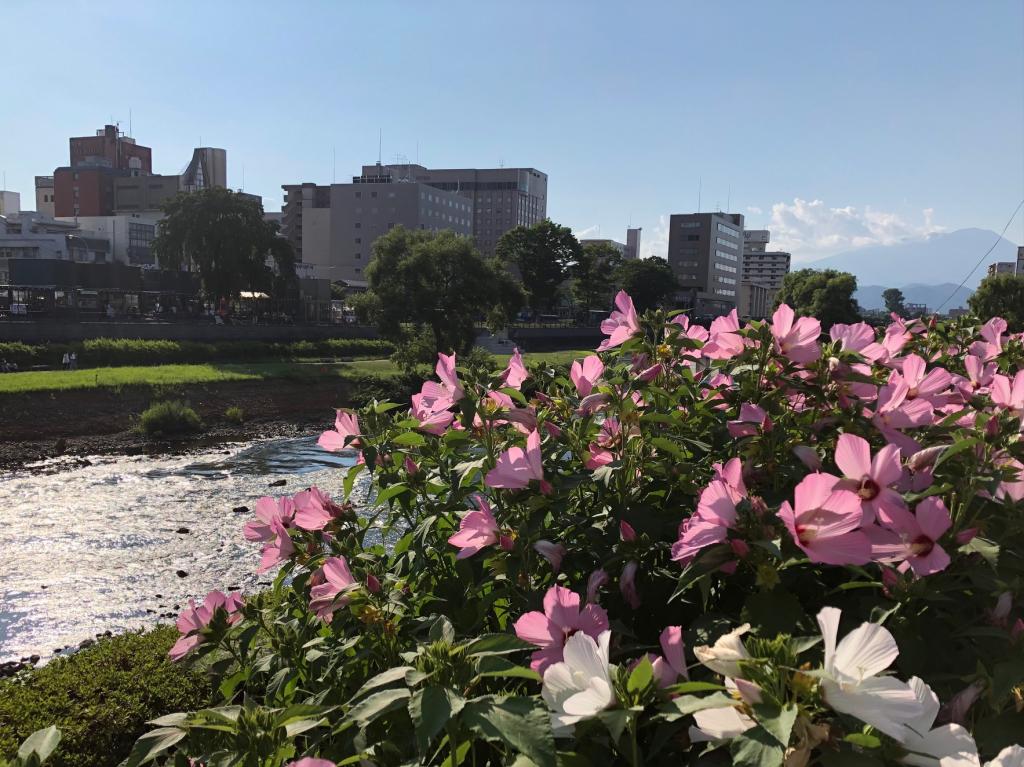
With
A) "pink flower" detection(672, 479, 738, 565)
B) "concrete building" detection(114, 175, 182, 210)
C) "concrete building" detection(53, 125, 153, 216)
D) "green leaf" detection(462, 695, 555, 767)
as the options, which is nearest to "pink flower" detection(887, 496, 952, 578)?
"pink flower" detection(672, 479, 738, 565)

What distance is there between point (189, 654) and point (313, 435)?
23.1 meters

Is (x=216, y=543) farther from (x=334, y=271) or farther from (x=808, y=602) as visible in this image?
(x=334, y=271)

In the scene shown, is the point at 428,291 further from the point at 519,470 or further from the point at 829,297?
the point at 829,297

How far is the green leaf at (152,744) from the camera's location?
1412 millimetres

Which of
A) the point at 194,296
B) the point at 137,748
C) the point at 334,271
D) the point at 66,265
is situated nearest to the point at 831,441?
the point at 137,748

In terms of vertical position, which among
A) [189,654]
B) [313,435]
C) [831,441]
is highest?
[831,441]

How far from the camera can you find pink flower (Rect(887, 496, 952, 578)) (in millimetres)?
1282

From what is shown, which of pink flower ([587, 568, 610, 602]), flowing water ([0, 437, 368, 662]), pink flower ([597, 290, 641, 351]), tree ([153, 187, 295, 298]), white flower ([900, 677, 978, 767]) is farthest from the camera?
tree ([153, 187, 295, 298])

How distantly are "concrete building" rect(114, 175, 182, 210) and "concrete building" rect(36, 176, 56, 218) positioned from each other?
596 inches

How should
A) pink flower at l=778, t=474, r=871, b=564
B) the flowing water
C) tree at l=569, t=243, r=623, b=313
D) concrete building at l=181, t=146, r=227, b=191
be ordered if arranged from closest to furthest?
1. pink flower at l=778, t=474, r=871, b=564
2. the flowing water
3. tree at l=569, t=243, r=623, b=313
4. concrete building at l=181, t=146, r=227, b=191

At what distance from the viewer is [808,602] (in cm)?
156

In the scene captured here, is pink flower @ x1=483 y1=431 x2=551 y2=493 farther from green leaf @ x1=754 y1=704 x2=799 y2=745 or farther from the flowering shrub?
green leaf @ x1=754 y1=704 x2=799 y2=745

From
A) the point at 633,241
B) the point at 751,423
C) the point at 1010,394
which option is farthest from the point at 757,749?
the point at 633,241

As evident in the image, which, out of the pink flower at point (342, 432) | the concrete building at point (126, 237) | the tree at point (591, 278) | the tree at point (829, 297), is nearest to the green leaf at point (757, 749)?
the pink flower at point (342, 432)
